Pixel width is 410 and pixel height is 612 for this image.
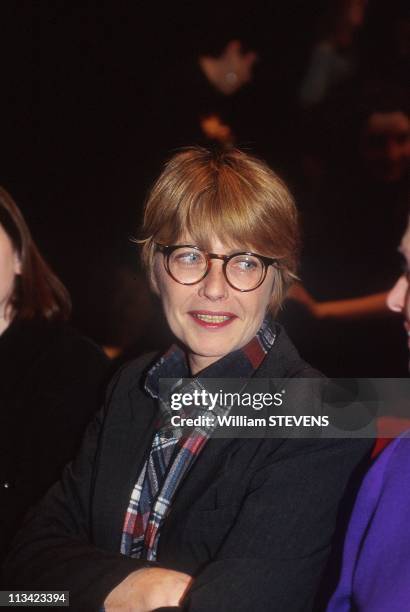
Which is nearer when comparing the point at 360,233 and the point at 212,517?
the point at 212,517

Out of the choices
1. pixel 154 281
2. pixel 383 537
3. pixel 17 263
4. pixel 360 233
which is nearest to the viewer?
pixel 383 537

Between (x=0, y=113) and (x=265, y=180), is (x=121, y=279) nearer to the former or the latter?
(x=0, y=113)

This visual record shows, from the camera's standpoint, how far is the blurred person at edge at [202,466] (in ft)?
3.39

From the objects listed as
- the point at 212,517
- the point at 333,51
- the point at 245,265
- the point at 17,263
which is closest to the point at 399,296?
the point at 245,265

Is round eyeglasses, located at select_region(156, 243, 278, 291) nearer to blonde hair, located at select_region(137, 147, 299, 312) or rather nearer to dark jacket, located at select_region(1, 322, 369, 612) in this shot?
blonde hair, located at select_region(137, 147, 299, 312)

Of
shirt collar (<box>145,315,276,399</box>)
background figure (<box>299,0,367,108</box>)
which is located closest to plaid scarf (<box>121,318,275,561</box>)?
shirt collar (<box>145,315,276,399</box>)

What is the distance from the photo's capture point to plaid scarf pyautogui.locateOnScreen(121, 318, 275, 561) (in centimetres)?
118

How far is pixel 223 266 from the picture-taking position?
1179mm

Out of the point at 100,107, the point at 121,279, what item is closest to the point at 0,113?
the point at 100,107

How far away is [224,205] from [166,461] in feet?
1.62

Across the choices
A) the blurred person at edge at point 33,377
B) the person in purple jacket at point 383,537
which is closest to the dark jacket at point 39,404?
the blurred person at edge at point 33,377

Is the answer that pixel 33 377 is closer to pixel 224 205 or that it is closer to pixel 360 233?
pixel 224 205

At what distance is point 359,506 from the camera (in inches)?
41.1

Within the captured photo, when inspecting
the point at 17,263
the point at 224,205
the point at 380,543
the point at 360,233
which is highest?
the point at 360,233
